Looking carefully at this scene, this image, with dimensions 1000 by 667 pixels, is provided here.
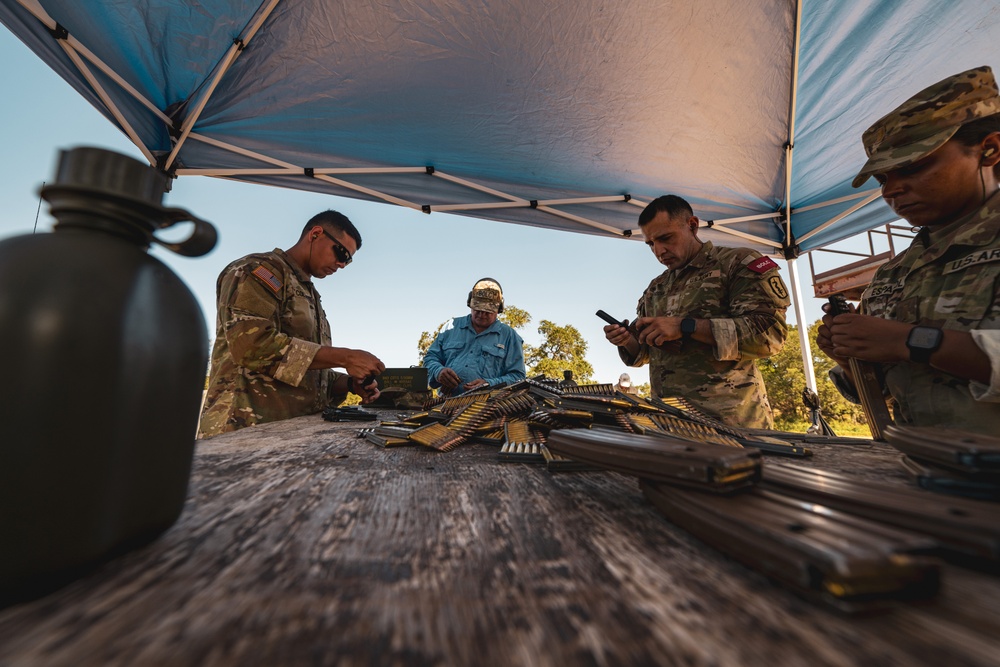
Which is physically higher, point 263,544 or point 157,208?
point 157,208

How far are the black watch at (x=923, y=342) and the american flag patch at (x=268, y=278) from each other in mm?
2616

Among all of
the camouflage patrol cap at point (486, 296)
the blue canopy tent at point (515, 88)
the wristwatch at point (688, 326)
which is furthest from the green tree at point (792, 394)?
the wristwatch at point (688, 326)

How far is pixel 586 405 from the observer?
1250mm

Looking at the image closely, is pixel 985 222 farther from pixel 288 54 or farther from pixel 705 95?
pixel 288 54

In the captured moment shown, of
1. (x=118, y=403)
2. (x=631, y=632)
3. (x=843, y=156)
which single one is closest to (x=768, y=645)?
(x=631, y=632)

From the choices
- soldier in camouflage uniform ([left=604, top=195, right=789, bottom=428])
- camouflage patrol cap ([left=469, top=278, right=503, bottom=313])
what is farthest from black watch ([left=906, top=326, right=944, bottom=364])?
camouflage patrol cap ([left=469, top=278, right=503, bottom=313])

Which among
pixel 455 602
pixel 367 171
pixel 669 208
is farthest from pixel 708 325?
pixel 367 171

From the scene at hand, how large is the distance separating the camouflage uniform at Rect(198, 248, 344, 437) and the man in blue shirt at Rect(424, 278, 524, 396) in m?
1.78

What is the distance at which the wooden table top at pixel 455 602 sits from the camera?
0.90 feet

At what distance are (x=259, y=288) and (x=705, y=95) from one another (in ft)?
11.1

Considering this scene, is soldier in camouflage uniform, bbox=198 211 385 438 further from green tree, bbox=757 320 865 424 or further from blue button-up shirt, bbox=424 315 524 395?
green tree, bbox=757 320 865 424

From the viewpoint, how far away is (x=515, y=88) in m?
2.96

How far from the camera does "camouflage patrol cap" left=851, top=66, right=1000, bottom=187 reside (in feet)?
4.15

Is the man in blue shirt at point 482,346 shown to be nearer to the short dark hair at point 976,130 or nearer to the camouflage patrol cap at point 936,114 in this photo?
the camouflage patrol cap at point 936,114
